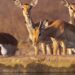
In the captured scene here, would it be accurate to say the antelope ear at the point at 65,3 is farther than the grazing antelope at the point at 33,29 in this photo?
Yes

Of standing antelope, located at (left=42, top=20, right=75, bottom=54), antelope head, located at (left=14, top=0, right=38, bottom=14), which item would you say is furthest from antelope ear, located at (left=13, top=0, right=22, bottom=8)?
standing antelope, located at (left=42, top=20, right=75, bottom=54)

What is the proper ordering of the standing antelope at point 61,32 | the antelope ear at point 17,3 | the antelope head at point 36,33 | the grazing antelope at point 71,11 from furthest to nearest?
1. the grazing antelope at point 71,11
2. the antelope ear at point 17,3
3. the standing antelope at point 61,32
4. the antelope head at point 36,33

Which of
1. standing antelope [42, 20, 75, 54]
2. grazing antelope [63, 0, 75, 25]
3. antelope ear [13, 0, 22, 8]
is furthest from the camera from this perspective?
grazing antelope [63, 0, 75, 25]

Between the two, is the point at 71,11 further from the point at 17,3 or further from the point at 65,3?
the point at 17,3

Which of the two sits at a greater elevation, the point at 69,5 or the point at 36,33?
the point at 69,5

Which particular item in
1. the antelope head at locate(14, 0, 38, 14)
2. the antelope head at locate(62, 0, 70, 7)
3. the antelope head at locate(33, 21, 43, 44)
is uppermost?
the antelope head at locate(62, 0, 70, 7)

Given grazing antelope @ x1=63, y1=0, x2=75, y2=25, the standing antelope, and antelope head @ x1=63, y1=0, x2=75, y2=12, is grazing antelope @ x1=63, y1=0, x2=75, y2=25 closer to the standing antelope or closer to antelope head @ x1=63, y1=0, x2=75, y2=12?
antelope head @ x1=63, y1=0, x2=75, y2=12

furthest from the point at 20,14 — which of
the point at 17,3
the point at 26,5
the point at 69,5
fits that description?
the point at 69,5

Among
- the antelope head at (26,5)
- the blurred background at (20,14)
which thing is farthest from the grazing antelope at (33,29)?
the blurred background at (20,14)

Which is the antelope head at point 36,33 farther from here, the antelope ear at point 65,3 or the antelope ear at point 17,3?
the antelope ear at point 65,3

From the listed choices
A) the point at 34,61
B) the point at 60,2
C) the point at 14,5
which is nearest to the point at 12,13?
the point at 14,5

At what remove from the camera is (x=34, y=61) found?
3.04 metres

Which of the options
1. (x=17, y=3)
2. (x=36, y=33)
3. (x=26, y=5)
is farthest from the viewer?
(x=17, y=3)

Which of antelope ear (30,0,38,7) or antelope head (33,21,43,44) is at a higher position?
antelope ear (30,0,38,7)
